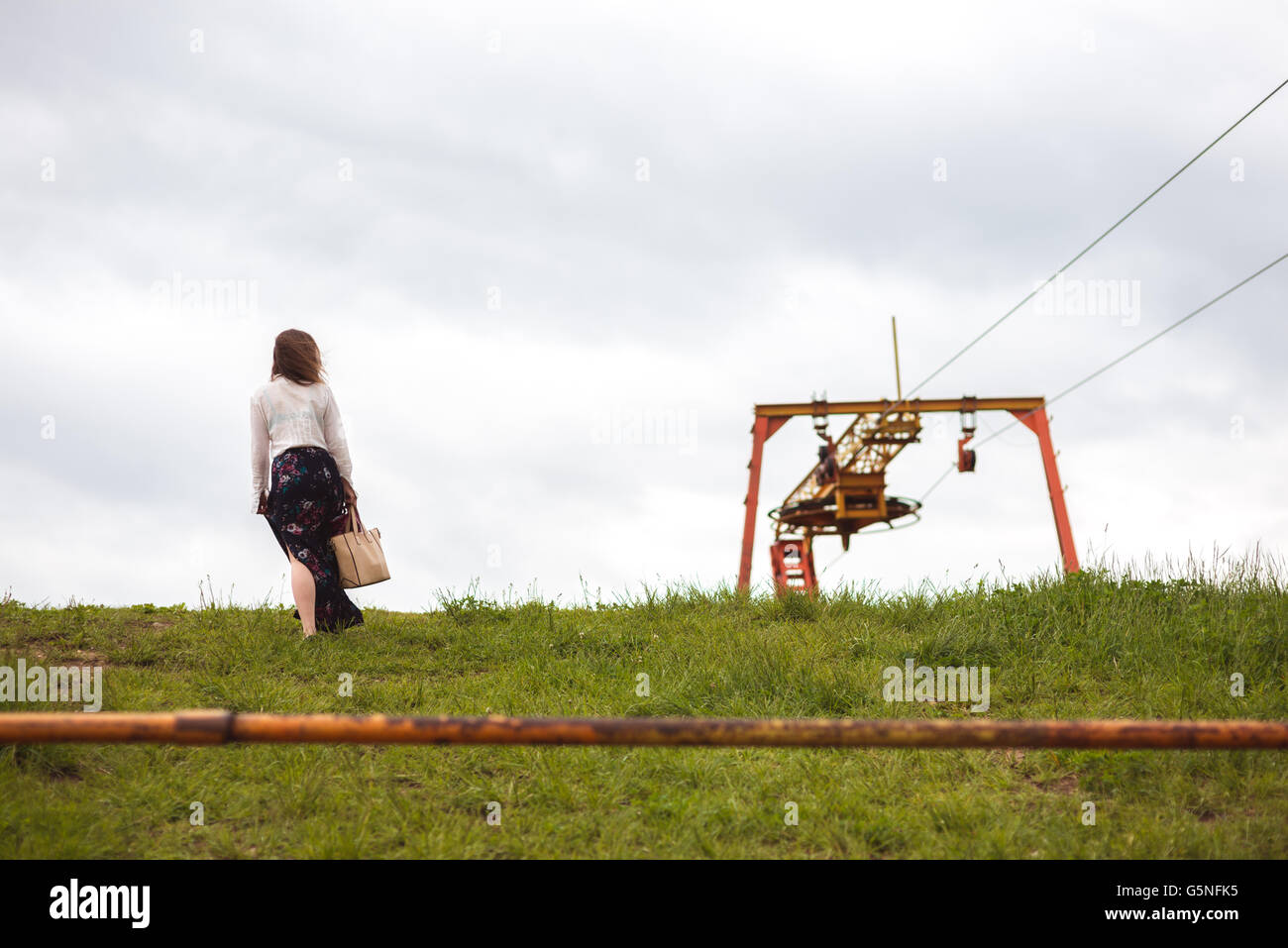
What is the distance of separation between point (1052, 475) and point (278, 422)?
13.7 meters

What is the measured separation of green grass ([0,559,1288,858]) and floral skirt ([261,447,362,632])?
0.52m

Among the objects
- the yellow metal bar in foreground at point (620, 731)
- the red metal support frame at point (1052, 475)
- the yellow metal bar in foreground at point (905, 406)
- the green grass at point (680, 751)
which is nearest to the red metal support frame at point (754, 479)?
the yellow metal bar in foreground at point (905, 406)

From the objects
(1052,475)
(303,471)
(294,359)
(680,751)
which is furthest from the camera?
(1052,475)

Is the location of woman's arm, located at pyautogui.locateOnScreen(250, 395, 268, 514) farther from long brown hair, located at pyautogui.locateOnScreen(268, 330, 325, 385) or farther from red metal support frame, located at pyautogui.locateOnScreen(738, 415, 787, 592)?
red metal support frame, located at pyautogui.locateOnScreen(738, 415, 787, 592)

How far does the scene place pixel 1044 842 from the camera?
392cm

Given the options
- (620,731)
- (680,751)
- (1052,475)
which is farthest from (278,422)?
(1052,475)

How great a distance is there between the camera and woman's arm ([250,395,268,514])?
716 centimetres

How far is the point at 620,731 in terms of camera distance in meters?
2.29

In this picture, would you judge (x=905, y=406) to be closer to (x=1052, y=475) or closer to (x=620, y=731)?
(x=1052, y=475)

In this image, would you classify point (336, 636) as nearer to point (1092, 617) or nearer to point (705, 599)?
point (705, 599)

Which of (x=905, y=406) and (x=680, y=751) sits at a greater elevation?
(x=905, y=406)
